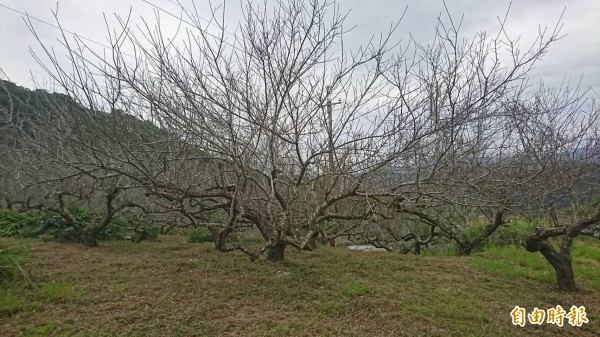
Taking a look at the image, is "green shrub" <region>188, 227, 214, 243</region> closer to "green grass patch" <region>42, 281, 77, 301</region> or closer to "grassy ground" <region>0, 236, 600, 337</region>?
"grassy ground" <region>0, 236, 600, 337</region>

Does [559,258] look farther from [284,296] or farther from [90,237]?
[90,237]

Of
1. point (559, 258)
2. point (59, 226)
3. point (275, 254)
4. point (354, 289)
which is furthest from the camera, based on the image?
point (59, 226)

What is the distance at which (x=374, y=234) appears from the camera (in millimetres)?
6375

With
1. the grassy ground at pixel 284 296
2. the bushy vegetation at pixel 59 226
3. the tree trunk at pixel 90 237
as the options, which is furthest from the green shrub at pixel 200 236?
the grassy ground at pixel 284 296

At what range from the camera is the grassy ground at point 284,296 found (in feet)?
8.64

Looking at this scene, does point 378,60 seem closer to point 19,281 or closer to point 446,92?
point 446,92

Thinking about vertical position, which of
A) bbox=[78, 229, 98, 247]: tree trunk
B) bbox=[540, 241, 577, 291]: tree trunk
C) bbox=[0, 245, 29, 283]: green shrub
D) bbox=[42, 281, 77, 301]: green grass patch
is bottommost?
bbox=[42, 281, 77, 301]: green grass patch

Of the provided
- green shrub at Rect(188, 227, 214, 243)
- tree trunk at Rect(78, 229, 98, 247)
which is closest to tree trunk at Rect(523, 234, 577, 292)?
green shrub at Rect(188, 227, 214, 243)

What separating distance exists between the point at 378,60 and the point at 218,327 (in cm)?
255

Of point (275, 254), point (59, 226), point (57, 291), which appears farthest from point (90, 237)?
point (275, 254)

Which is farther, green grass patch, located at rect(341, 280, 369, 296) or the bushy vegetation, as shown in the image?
the bushy vegetation

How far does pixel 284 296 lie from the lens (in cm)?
320

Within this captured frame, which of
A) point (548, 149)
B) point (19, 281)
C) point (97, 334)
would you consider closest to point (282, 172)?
point (97, 334)

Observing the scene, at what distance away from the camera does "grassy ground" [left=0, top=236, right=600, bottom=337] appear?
8.64 ft
